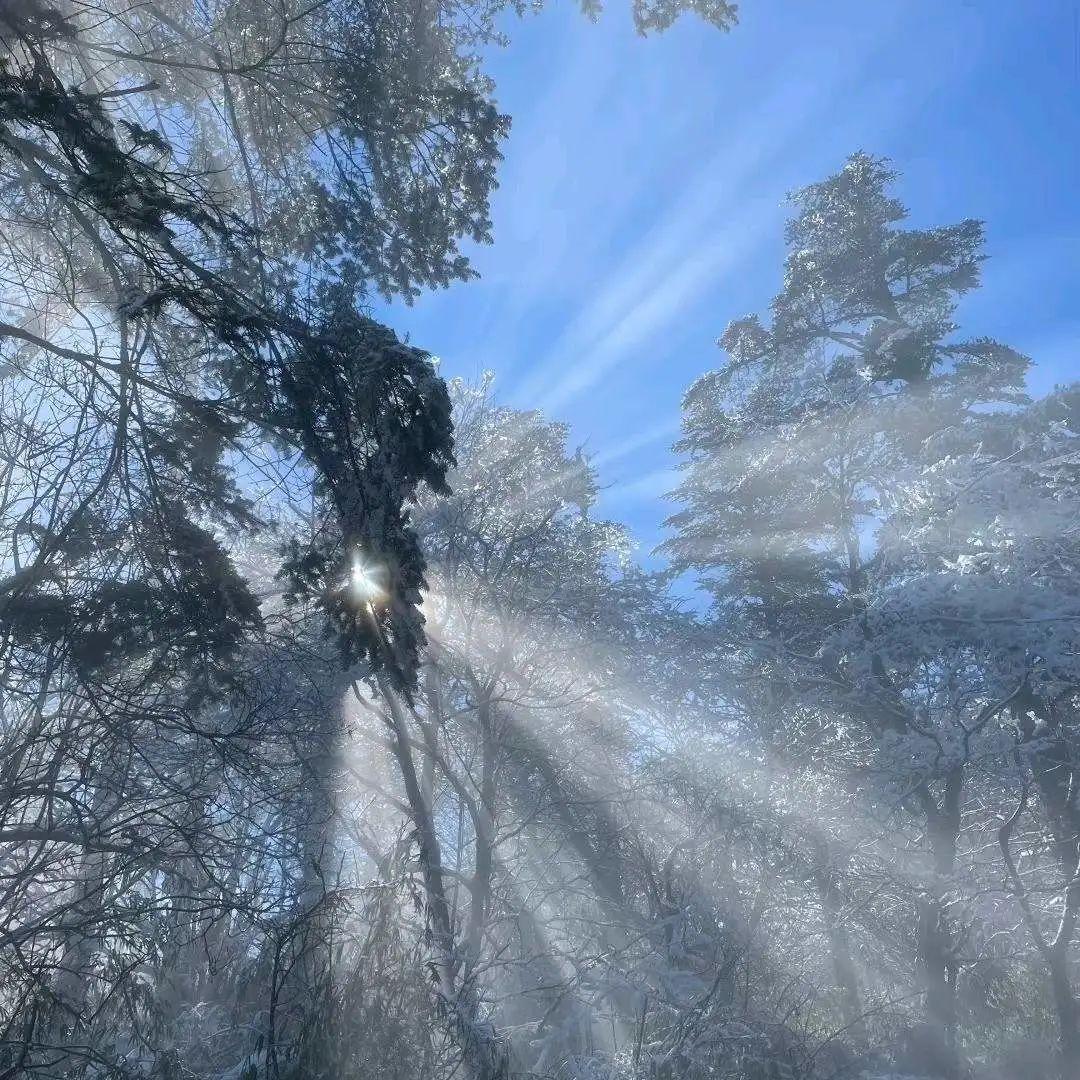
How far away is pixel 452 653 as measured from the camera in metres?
10.7

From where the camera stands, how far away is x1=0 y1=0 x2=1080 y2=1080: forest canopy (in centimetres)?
505

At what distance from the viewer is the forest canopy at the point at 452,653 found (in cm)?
505

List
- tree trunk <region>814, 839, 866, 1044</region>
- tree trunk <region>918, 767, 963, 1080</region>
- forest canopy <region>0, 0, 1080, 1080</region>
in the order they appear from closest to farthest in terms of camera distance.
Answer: forest canopy <region>0, 0, 1080, 1080</region>
tree trunk <region>918, 767, 963, 1080</region>
tree trunk <region>814, 839, 866, 1044</region>

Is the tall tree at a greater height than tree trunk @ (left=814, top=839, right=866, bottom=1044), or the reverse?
the tall tree

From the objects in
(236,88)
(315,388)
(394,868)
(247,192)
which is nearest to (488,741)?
(394,868)

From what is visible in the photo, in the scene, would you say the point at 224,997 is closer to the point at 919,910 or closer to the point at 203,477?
the point at 203,477

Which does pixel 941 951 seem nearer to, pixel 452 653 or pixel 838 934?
pixel 838 934

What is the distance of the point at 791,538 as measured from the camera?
16.9 metres

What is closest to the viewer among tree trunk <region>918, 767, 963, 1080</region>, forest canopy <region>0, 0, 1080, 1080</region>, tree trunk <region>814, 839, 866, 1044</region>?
forest canopy <region>0, 0, 1080, 1080</region>

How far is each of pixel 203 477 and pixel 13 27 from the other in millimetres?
2968

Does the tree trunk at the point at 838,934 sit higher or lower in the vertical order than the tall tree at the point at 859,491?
lower

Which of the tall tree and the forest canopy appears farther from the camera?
the tall tree

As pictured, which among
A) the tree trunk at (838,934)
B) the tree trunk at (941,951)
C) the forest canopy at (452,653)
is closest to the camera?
the forest canopy at (452,653)

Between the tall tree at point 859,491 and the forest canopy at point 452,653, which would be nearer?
the forest canopy at point 452,653
